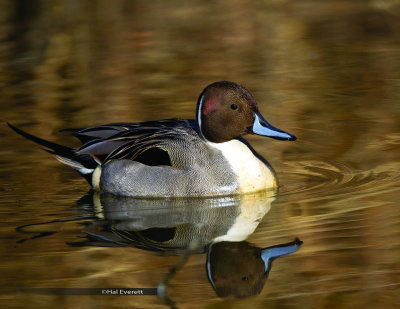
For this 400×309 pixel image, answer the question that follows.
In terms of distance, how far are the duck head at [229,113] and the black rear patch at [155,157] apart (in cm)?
38

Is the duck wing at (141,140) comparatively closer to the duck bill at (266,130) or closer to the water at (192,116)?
the water at (192,116)

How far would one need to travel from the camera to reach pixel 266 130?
23.8 feet

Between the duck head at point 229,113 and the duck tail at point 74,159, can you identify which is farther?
the duck tail at point 74,159

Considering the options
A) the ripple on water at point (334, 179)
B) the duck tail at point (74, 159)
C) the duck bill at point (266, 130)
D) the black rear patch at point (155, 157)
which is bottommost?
the ripple on water at point (334, 179)

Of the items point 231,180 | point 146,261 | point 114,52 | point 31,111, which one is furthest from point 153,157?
point 114,52

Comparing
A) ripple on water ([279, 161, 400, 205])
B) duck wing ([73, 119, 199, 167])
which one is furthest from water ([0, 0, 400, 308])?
duck wing ([73, 119, 199, 167])

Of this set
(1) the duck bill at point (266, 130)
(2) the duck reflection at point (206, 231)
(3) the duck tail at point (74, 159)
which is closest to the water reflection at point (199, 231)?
(2) the duck reflection at point (206, 231)

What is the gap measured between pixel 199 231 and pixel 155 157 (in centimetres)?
120

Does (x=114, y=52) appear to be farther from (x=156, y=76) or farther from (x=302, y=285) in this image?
(x=302, y=285)

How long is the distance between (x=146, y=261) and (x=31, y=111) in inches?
200

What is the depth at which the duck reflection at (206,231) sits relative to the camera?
5.49 m

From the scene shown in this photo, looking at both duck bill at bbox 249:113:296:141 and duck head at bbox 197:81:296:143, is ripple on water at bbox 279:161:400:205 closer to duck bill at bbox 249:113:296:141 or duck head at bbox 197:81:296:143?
duck bill at bbox 249:113:296:141

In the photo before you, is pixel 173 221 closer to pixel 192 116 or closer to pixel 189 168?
pixel 189 168

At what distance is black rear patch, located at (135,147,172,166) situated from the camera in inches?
293
